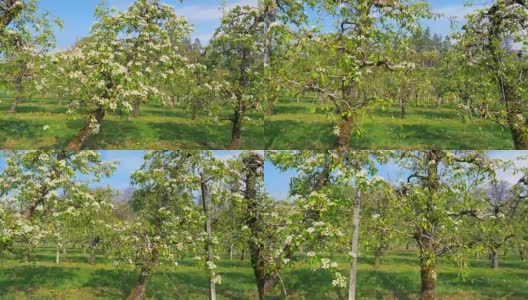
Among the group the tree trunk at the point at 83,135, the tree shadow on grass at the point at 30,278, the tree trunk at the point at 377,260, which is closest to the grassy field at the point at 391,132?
the tree trunk at the point at 83,135

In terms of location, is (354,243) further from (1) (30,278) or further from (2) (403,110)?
(1) (30,278)

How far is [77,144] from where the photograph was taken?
1442 centimetres

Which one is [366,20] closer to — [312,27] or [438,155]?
[312,27]

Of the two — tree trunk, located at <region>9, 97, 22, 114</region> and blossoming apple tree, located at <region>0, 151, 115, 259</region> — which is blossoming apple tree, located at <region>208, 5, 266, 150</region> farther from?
tree trunk, located at <region>9, 97, 22, 114</region>

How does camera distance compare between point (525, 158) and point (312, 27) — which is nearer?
point (312, 27)

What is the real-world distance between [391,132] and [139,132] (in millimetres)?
7697

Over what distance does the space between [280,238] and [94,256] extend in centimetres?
845

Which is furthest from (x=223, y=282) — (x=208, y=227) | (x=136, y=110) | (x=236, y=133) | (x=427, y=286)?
(x=427, y=286)

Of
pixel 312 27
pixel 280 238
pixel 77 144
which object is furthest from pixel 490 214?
pixel 77 144

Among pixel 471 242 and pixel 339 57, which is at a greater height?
pixel 339 57

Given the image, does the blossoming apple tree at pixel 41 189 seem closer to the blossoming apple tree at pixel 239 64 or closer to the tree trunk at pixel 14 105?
the tree trunk at pixel 14 105

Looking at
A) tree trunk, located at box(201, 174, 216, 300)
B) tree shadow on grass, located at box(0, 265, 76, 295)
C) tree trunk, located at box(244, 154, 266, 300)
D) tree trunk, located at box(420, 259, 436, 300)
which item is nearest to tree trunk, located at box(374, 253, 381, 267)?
tree trunk, located at box(420, 259, 436, 300)

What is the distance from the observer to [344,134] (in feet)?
43.9

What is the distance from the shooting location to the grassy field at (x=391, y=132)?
1407 centimetres
